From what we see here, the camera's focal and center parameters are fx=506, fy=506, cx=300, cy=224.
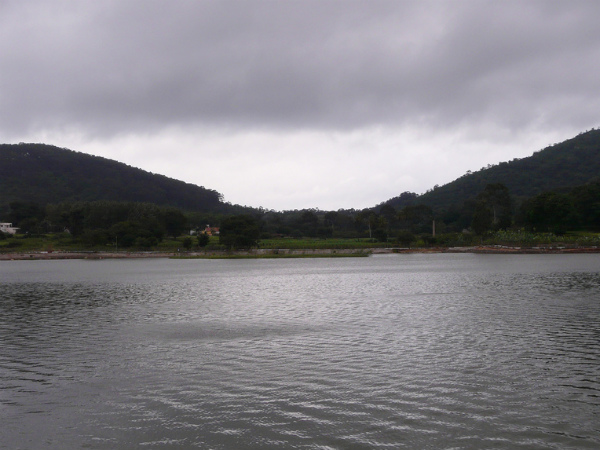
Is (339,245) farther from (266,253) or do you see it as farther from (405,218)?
(405,218)

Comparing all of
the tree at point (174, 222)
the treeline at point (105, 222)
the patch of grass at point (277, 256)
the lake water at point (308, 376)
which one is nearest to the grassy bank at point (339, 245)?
the patch of grass at point (277, 256)

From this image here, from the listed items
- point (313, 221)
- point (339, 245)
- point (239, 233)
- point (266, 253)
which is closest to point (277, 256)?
point (266, 253)

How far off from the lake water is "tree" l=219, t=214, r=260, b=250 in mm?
78885

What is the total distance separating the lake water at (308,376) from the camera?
10336mm

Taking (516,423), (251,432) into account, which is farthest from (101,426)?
(516,423)

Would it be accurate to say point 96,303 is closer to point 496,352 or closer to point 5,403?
point 5,403

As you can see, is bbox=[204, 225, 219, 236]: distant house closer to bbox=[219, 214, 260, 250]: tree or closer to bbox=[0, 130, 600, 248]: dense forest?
bbox=[0, 130, 600, 248]: dense forest

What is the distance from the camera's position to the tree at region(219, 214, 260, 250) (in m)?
108

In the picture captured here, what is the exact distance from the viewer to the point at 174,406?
39.5 ft

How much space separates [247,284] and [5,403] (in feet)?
101

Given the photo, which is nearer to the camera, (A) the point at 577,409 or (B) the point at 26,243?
(A) the point at 577,409

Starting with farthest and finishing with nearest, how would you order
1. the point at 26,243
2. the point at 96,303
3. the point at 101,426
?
1. the point at 26,243
2. the point at 96,303
3. the point at 101,426

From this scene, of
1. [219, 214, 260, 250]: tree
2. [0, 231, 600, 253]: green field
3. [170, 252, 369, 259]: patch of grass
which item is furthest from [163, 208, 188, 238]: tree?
[170, 252, 369, 259]: patch of grass

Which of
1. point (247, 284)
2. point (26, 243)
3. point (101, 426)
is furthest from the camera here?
point (26, 243)
